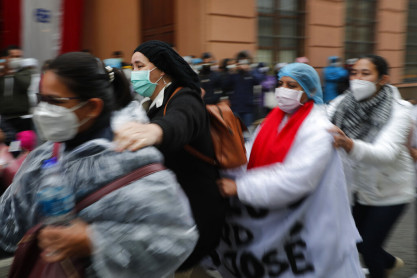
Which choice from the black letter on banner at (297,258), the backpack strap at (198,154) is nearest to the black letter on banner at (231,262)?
the black letter on banner at (297,258)

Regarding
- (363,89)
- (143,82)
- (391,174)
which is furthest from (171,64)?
(391,174)

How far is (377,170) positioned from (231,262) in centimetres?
132

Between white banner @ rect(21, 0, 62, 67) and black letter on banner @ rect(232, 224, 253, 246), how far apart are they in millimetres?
7300

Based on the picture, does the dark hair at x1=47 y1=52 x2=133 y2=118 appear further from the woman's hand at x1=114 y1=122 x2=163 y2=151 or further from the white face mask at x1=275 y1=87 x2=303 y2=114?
the white face mask at x1=275 y1=87 x2=303 y2=114

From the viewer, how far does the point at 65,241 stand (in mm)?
1325

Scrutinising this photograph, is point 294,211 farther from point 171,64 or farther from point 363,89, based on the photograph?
point 363,89

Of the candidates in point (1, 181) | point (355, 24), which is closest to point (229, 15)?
point (355, 24)

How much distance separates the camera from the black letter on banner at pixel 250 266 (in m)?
2.35

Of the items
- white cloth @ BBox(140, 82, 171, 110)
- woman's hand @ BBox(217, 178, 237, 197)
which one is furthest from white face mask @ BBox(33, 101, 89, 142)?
woman's hand @ BBox(217, 178, 237, 197)

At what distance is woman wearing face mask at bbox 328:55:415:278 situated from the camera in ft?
10.1

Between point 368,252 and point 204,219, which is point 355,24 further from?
point 204,219

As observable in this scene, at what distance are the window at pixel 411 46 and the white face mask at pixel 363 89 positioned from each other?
40.2 ft

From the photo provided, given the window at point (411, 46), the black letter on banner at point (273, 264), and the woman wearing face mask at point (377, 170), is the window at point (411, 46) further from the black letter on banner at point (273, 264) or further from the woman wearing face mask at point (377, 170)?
the black letter on banner at point (273, 264)

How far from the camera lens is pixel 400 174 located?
3172mm
